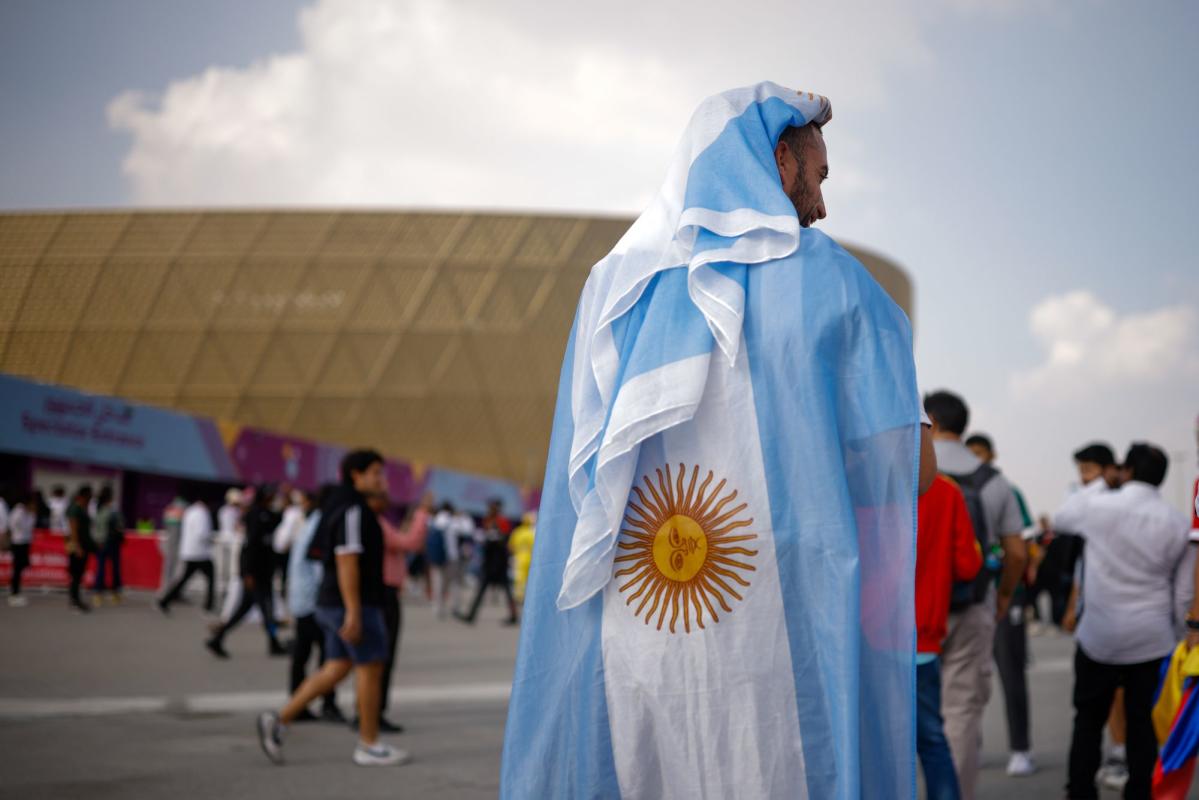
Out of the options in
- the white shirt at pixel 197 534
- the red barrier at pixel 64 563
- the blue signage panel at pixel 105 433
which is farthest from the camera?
the red barrier at pixel 64 563

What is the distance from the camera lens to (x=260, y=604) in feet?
41.2

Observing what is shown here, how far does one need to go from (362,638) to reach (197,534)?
9.90 meters

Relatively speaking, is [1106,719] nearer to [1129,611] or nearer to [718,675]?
[1129,611]

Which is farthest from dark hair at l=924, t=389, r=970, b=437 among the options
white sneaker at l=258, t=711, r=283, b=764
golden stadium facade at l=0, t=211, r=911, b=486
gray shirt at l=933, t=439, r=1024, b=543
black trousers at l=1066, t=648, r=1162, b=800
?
golden stadium facade at l=0, t=211, r=911, b=486

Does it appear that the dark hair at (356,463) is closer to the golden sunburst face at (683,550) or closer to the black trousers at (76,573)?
the golden sunburst face at (683,550)

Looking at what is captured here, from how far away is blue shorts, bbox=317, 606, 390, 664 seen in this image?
6.61 metres

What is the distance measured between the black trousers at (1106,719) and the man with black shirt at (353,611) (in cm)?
347

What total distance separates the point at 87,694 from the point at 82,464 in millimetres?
15185

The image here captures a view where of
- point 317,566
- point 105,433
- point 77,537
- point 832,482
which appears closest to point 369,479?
point 317,566

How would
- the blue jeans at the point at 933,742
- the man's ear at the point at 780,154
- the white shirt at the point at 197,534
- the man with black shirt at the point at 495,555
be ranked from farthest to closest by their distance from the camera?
the man with black shirt at the point at 495,555
the white shirt at the point at 197,534
the blue jeans at the point at 933,742
the man's ear at the point at 780,154

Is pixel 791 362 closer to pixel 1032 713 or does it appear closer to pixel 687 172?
pixel 687 172

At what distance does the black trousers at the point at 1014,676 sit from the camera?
6.68m

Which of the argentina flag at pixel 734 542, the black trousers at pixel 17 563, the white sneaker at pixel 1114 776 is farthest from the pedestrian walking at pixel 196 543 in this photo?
the argentina flag at pixel 734 542

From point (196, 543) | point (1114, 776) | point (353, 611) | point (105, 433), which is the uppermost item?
point (105, 433)
